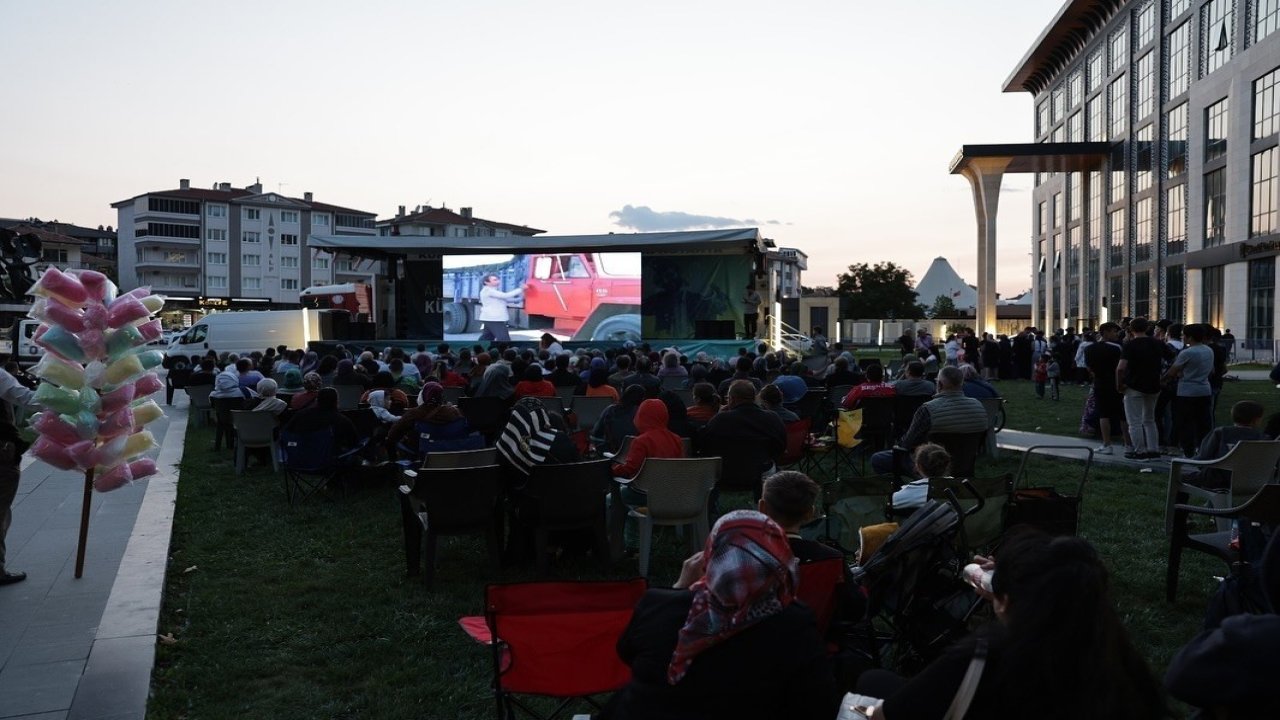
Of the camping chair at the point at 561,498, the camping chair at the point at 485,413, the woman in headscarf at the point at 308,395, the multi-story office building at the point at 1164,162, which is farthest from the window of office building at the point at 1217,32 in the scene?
the camping chair at the point at 561,498

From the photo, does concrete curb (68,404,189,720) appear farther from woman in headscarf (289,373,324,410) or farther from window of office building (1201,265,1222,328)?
window of office building (1201,265,1222,328)

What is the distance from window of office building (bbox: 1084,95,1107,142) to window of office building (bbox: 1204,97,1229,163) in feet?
46.2

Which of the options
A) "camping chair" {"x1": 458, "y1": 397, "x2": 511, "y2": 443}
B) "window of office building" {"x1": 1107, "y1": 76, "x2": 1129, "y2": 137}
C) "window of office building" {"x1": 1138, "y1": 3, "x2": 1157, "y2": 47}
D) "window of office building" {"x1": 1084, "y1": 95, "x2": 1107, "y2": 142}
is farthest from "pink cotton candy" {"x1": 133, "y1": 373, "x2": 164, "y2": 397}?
"window of office building" {"x1": 1084, "y1": 95, "x2": 1107, "y2": 142}

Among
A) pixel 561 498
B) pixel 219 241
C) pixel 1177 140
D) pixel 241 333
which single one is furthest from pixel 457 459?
pixel 219 241

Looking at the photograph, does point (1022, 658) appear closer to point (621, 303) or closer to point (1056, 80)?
point (621, 303)

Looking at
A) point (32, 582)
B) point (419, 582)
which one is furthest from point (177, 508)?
point (419, 582)

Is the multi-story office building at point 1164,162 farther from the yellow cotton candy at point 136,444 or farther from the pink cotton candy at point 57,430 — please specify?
the pink cotton candy at point 57,430

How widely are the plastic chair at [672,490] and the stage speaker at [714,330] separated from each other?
23462 mm

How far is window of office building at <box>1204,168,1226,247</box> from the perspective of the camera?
125ft

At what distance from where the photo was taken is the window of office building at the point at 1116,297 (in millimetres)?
50281

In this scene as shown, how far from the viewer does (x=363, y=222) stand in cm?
9925

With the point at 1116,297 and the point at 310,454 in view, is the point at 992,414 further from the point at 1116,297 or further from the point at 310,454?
the point at 1116,297

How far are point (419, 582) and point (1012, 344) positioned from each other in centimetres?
2597

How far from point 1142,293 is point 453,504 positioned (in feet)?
159
